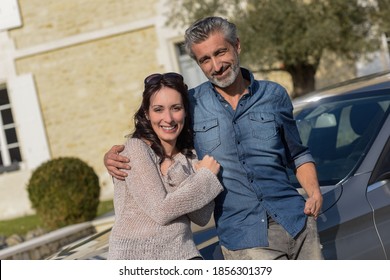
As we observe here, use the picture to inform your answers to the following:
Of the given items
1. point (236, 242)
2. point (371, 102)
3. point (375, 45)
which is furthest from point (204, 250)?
point (375, 45)

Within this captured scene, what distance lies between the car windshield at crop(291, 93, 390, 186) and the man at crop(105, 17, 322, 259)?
102cm

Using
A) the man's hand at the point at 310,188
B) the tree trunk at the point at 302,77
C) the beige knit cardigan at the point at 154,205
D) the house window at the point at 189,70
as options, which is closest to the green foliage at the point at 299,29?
the tree trunk at the point at 302,77

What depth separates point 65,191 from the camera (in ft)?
38.1

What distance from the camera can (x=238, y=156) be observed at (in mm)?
3484

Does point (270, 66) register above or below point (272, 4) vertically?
below

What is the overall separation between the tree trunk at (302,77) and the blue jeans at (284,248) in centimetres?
1160

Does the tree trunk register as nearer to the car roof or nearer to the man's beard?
the car roof

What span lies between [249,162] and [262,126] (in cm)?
15

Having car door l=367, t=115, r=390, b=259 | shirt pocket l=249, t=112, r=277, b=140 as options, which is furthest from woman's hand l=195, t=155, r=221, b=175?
car door l=367, t=115, r=390, b=259

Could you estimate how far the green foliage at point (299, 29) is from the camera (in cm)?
1403

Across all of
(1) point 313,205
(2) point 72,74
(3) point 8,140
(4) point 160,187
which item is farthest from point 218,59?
(3) point 8,140

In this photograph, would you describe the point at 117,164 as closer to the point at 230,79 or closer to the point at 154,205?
the point at 154,205
